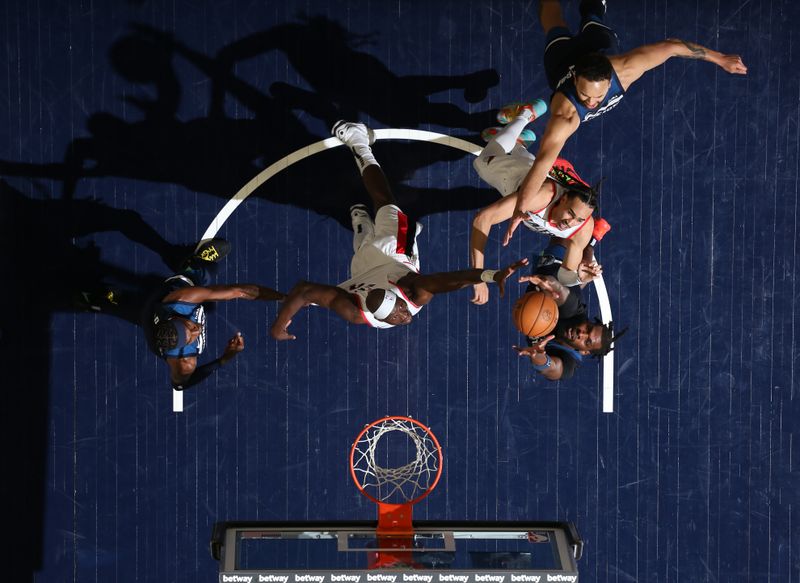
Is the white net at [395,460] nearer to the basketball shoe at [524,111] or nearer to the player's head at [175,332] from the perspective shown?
the player's head at [175,332]

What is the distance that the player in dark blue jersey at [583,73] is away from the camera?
7.56 meters

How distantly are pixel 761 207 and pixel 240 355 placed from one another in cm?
633

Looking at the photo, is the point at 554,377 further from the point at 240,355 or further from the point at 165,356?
the point at 165,356

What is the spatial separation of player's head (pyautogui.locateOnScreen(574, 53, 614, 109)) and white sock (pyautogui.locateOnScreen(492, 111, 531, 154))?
50.3 inches

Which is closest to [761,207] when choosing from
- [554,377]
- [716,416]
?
[716,416]

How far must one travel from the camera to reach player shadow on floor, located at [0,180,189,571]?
9.47 meters

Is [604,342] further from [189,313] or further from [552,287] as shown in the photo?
[189,313]

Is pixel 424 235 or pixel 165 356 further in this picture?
pixel 424 235

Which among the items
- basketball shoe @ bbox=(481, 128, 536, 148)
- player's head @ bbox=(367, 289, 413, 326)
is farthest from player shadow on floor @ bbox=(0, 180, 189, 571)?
basketball shoe @ bbox=(481, 128, 536, 148)

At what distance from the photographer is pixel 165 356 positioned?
8.80 m

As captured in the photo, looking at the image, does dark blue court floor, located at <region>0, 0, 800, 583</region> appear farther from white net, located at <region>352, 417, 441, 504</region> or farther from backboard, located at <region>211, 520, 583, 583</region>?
backboard, located at <region>211, 520, 583, 583</region>

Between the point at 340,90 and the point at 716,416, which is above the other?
the point at 340,90

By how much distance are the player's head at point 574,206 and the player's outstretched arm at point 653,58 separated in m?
1.05

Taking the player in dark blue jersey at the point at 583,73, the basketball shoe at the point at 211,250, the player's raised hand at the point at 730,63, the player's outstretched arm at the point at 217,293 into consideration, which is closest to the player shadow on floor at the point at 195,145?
the basketball shoe at the point at 211,250
